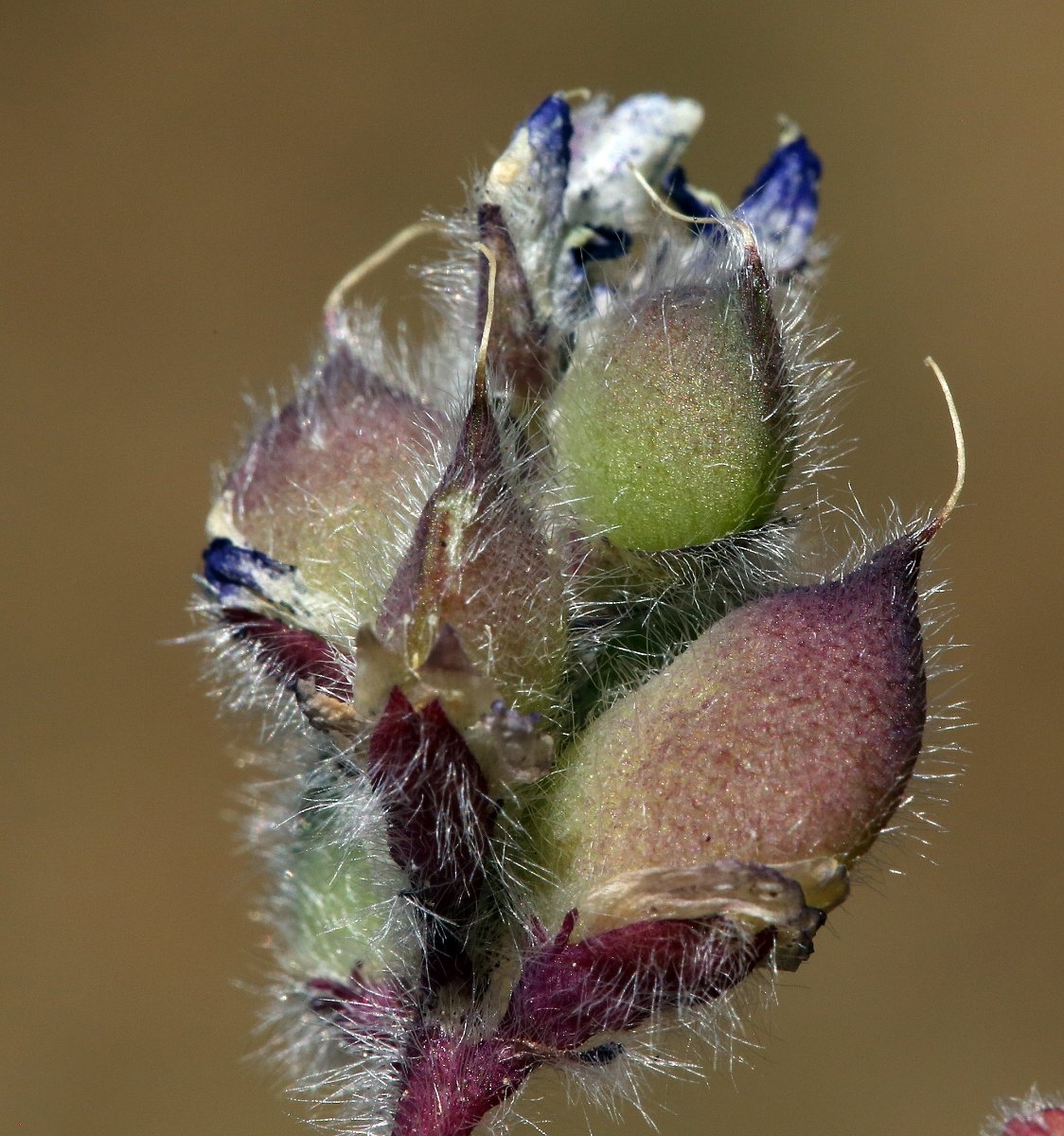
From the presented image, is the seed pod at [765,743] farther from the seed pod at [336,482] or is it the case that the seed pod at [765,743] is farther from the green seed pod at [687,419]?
the seed pod at [336,482]

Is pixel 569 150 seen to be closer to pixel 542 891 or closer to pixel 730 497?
pixel 730 497

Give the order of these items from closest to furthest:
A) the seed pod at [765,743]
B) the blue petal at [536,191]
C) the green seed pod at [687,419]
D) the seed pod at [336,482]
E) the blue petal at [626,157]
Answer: the seed pod at [765,743], the green seed pod at [687,419], the seed pod at [336,482], the blue petal at [536,191], the blue petal at [626,157]

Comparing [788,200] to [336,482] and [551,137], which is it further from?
[336,482]

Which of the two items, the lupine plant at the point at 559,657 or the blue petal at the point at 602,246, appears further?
the blue petal at the point at 602,246

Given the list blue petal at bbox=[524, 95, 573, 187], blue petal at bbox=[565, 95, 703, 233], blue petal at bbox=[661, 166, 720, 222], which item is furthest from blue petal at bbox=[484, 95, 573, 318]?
blue petal at bbox=[661, 166, 720, 222]

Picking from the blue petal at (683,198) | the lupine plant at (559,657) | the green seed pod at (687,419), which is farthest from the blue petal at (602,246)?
the green seed pod at (687,419)

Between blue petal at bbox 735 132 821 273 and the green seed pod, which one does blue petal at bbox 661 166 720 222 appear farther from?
the green seed pod

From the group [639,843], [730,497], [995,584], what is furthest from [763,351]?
[995,584]
